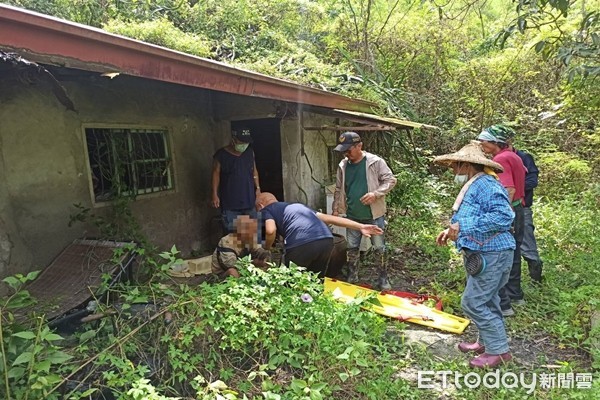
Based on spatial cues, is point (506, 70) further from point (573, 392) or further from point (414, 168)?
point (573, 392)

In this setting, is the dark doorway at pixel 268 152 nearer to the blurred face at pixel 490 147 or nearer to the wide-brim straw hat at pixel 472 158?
the blurred face at pixel 490 147

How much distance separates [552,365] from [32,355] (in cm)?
358

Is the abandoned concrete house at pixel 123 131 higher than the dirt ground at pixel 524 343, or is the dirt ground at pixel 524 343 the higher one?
the abandoned concrete house at pixel 123 131

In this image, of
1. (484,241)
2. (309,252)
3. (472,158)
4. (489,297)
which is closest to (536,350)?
(489,297)

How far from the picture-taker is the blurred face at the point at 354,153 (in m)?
4.93

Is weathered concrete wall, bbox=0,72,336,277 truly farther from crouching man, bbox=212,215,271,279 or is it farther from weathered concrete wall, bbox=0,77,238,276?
crouching man, bbox=212,215,271,279

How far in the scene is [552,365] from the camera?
126 inches

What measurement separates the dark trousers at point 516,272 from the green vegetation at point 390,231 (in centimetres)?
18

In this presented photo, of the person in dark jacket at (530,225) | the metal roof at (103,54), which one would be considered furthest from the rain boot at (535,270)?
the metal roof at (103,54)

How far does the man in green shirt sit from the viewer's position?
4867 millimetres

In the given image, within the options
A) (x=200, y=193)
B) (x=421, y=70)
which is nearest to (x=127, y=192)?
(x=200, y=193)

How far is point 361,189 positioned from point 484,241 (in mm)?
2061

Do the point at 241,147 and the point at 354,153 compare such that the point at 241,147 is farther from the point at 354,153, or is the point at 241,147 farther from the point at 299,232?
the point at 299,232

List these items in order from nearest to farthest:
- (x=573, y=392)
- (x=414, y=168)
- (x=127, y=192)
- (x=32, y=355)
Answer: (x=32, y=355) → (x=573, y=392) → (x=127, y=192) → (x=414, y=168)
